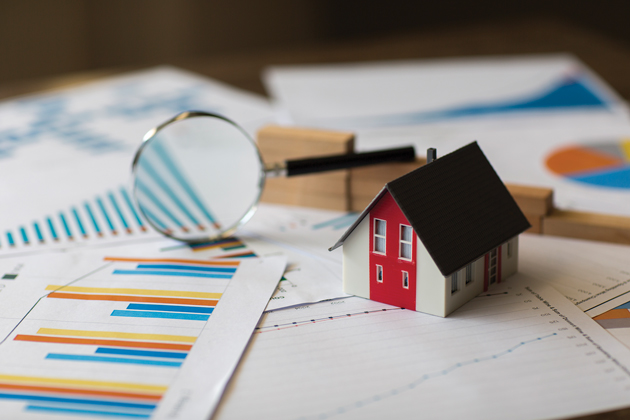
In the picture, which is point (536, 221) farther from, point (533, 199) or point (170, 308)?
point (170, 308)

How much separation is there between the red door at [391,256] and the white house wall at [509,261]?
185 millimetres

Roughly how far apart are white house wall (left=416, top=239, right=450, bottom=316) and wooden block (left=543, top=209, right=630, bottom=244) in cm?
41

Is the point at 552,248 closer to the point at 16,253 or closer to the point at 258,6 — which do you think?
the point at 16,253

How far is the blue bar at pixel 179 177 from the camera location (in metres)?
1.44

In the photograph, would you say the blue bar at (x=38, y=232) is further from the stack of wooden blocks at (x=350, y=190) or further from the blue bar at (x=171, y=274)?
the stack of wooden blocks at (x=350, y=190)

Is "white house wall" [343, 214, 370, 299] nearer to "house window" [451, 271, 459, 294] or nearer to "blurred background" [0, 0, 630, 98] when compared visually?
"house window" [451, 271, 459, 294]

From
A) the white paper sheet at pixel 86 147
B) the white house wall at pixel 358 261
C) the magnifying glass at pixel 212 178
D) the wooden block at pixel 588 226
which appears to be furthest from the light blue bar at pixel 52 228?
the wooden block at pixel 588 226

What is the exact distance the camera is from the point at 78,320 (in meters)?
1.03

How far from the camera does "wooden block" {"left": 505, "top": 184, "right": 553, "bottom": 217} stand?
129 cm

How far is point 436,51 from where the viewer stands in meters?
2.86

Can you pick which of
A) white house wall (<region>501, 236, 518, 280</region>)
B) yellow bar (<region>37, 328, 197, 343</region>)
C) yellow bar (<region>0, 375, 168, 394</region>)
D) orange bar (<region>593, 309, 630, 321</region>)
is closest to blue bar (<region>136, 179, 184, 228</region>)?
yellow bar (<region>37, 328, 197, 343</region>)

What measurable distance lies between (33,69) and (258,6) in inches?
56.2

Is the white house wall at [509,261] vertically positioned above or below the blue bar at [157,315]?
above

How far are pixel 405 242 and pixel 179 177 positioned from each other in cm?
81
